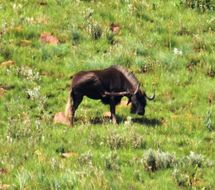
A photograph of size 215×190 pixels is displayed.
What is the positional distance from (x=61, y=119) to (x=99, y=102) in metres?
1.80

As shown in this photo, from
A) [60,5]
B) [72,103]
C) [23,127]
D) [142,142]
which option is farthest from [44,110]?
[60,5]

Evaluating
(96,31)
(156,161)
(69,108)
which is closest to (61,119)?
(69,108)

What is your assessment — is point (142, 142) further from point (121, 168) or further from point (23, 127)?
point (23, 127)

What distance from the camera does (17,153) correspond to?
1206 cm

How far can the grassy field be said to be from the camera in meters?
11.4

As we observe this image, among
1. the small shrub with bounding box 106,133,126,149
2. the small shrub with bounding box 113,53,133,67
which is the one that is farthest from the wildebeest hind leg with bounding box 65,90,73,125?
the small shrub with bounding box 113,53,133,67

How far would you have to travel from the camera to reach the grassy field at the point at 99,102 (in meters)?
11.4

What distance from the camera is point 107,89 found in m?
14.8

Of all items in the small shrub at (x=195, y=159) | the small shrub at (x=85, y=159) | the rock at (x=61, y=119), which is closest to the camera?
the small shrub at (x=85, y=159)

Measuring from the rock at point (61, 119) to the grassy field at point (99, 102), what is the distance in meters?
0.16

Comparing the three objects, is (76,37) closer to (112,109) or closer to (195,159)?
(112,109)

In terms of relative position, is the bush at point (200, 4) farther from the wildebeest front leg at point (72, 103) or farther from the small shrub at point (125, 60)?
the wildebeest front leg at point (72, 103)

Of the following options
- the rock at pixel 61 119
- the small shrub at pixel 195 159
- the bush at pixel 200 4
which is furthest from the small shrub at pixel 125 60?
the small shrub at pixel 195 159

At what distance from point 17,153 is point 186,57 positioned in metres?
8.18
